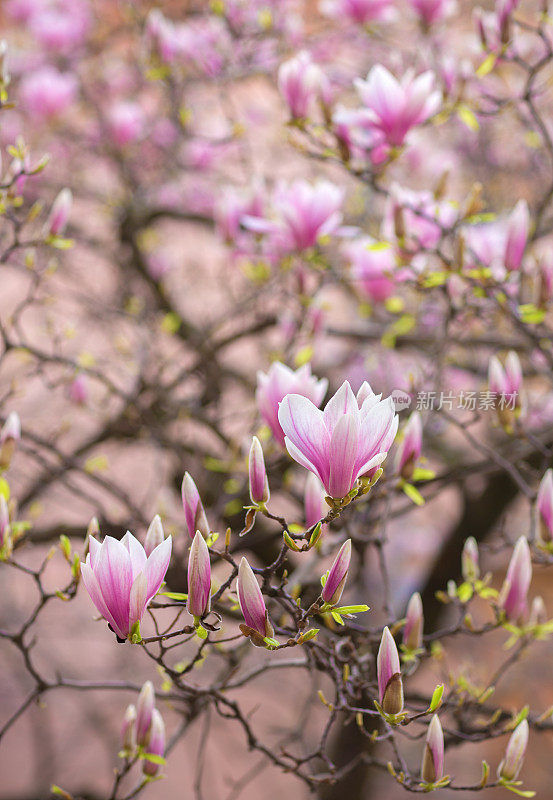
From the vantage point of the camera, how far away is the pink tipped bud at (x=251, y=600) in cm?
64

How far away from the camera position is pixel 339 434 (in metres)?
0.61

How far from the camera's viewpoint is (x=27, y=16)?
2836mm

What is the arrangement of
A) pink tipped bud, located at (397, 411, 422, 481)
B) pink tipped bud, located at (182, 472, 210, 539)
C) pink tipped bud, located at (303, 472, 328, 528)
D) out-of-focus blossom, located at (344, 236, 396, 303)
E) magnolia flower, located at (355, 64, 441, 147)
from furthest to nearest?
1. out-of-focus blossom, located at (344, 236, 396, 303)
2. magnolia flower, located at (355, 64, 441, 147)
3. pink tipped bud, located at (397, 411, 422, 481)
4. pink tipped bud, located at (303, 472, 328, 528)
5. pink tipped bud, located at (182, 472, 210, 539)

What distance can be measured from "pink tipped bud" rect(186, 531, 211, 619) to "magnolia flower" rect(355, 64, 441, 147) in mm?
820

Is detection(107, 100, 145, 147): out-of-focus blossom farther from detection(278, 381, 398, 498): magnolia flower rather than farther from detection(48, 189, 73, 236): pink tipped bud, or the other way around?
detection(278, 381, 398, 498): magnolia flower

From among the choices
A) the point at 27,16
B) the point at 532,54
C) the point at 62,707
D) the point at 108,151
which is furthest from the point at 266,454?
the point at 62,707

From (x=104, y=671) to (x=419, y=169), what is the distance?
2.75 m

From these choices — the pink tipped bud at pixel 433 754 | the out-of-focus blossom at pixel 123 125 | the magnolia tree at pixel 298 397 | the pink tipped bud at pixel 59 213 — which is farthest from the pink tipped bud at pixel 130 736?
the out-of-focus blossom at pixel 123 125

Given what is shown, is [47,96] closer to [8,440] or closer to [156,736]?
[8,440]

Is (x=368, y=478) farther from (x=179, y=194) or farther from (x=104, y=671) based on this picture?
(x=104, y=671)

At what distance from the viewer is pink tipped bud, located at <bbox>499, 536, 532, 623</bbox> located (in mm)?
890

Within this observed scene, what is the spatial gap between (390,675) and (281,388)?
357 mm

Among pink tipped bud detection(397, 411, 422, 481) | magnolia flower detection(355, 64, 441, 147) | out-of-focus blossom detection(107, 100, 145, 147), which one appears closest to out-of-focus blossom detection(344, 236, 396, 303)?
magnolia flower detection(355, 64, 441, 147)

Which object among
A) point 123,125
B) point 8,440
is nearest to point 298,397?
point 8,440
